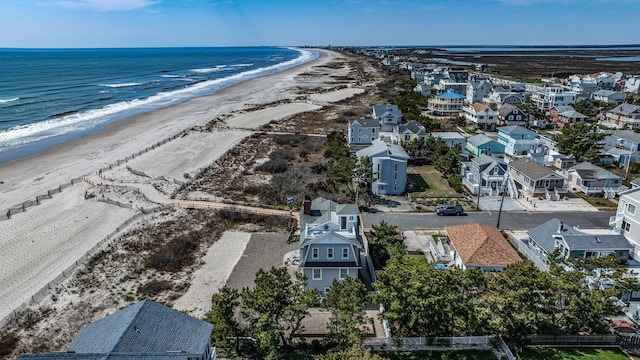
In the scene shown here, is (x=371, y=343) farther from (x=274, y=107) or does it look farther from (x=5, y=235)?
(x=274, y=107)

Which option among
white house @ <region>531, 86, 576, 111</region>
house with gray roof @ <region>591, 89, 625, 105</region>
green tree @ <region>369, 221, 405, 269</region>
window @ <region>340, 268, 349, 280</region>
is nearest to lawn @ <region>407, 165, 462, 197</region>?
green tree @ <region>369, 221, 405, 269</region>

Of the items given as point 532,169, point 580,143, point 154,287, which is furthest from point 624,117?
point 154,287

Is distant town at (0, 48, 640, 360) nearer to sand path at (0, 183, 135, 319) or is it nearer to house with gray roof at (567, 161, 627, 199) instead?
house with gray roof at (567, 161, 627, 199)

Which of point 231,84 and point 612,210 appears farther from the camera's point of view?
point 231,84

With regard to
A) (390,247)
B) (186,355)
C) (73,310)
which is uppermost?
(186,355)

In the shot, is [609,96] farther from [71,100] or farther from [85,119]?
[71,100]

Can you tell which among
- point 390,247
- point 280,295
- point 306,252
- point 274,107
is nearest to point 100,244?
point 306,252
